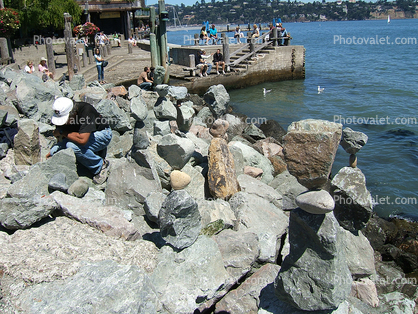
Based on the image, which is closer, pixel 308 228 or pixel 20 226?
pixel 308 228

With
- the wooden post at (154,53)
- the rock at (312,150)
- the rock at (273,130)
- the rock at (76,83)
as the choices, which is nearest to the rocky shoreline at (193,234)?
the rock at (312,150)

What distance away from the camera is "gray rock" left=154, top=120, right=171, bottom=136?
7.62 metres

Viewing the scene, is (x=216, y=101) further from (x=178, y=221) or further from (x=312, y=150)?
(x=312, y=150)

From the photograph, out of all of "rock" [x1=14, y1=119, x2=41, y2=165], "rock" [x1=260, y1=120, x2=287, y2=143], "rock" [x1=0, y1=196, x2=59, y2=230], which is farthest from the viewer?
"rock" [x1=260, y1=120, x2=287, y2=143]

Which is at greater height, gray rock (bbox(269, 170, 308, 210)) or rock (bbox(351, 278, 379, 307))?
gray rock (bbox(269, 170, 308, 210))

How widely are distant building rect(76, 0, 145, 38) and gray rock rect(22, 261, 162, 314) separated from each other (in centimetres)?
3573

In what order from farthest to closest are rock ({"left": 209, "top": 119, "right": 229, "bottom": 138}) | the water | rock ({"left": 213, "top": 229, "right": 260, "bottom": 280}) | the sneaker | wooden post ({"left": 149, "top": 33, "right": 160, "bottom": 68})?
wooden post ({"left": 149, "top": 33, "right": 160, "bottom": 68}), the water, rock ({"left": 209, "top": 119, "right": 229, "bottom": 138}), the sneaker, rock ({"left": 213, "top": 229, "right": 260, "bottom": 280})

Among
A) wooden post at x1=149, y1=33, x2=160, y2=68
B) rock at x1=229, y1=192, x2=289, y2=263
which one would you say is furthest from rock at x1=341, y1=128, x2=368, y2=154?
wooden post at x1=149, y1=33, x2=160, y2=68

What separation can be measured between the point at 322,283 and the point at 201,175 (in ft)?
11.4

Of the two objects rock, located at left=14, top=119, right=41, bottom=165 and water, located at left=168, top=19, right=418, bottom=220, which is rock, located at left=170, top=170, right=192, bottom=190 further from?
water, located at left=168, top=19, right=418, bottom=220

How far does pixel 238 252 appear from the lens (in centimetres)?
432

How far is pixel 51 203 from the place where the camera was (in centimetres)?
413

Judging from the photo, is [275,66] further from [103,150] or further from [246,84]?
[103,150]

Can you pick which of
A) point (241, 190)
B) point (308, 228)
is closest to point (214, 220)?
point (241, 190)
